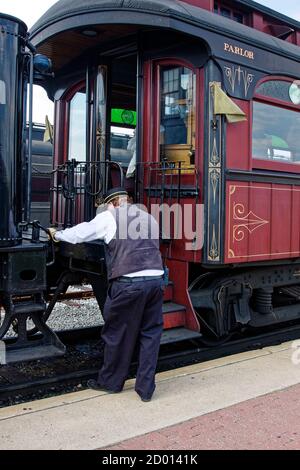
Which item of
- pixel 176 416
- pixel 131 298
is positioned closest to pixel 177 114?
pixel 131 298

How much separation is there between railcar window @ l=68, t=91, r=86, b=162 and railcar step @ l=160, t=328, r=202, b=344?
93.3 inches

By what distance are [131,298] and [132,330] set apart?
25 cm

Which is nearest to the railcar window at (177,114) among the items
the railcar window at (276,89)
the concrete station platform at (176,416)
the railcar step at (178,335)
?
the railcar window at (276,89)

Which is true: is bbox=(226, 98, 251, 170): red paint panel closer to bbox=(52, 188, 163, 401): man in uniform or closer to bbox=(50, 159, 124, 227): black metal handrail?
bbox=(50, 159, 124, 227): black metal handrail

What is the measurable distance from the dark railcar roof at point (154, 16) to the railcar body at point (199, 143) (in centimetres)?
1

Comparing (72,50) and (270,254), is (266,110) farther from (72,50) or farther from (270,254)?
(72,50)

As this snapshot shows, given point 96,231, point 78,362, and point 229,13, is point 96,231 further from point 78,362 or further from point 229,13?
point 229,13

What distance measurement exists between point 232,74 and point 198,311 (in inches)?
95.0

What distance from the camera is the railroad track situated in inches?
164

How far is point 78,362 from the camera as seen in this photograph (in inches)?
200

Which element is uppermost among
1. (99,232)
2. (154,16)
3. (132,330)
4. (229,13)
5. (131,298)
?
(229,13)

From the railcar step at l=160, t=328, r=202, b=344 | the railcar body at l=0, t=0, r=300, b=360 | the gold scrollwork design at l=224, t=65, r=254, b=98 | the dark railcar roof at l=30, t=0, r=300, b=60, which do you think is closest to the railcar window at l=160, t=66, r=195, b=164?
the railcar body at l=0, t=0, r=300, b=360

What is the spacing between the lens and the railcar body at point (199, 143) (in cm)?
479
